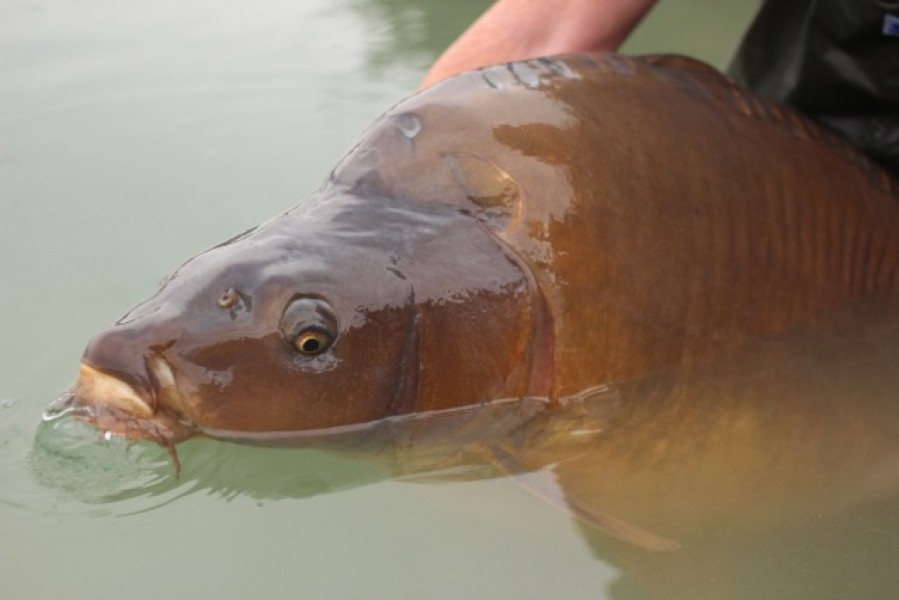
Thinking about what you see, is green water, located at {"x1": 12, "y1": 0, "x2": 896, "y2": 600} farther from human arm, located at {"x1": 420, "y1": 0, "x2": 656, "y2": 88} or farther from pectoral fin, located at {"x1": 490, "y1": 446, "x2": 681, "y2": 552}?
human arm, located at {"x1": 420, "y1": 0, "x2": 656, "y2": 88}

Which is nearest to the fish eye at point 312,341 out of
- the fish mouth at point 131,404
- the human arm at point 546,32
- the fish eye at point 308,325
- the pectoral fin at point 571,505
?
the fish eye at point 308,325

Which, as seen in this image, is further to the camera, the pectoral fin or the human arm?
the human arm

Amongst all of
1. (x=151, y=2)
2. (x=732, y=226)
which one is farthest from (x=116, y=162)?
(x=732, y=226)

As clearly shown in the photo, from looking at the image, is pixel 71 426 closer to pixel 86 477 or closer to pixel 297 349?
pixel 86 477

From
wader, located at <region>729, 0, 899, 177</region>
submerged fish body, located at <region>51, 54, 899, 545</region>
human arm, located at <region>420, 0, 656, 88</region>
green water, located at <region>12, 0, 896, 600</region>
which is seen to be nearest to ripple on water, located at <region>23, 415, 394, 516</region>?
green water, located at <region>12, 0, 896, 600</region>

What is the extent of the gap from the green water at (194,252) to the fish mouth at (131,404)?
24 cm

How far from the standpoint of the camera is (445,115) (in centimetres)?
187

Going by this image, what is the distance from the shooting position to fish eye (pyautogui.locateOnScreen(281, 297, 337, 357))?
1.66 meters

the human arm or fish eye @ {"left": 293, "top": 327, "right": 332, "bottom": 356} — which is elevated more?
the human arm

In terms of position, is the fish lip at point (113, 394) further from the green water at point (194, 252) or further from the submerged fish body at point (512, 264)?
the green water at point (194, 252)

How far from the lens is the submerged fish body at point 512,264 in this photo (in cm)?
166

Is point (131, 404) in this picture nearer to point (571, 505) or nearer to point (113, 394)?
point (113, 394)

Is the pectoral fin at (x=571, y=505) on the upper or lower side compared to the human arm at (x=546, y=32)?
lower

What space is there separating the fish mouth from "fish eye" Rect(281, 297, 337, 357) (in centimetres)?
18
